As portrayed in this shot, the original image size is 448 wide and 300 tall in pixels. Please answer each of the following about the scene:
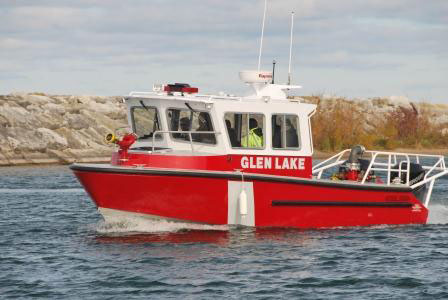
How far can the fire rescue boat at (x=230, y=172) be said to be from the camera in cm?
1742

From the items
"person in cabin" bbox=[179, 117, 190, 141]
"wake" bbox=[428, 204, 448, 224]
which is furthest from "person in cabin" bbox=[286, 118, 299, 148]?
"wake" bbox=[428, 204, 448, 224]

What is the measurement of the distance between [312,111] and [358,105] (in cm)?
5195

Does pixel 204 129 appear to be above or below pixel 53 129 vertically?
above

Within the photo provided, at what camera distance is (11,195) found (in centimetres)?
2777

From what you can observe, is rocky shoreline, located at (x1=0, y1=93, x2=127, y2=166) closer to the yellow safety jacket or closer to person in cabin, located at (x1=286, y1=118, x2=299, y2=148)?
person in cabin, located at (x1=286, y1=118, x2=299, y2=148)

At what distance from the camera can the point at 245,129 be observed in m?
18.4

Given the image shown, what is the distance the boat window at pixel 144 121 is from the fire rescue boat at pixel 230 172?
0.07 ft

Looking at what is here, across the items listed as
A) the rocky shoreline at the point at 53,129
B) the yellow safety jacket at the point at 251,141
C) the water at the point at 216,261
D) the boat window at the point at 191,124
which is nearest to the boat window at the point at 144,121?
the boat window at the point at 191,124

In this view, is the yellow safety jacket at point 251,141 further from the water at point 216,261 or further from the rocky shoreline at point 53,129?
the rocky shoreline at point 53,129

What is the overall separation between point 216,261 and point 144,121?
14.8 feet

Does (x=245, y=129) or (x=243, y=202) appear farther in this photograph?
(x=245, y=129)

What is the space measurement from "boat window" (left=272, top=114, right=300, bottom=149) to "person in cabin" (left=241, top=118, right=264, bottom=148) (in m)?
0.29

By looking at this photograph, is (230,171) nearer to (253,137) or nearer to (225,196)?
(225,196)

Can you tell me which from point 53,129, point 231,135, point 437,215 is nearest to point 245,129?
point 231,135
